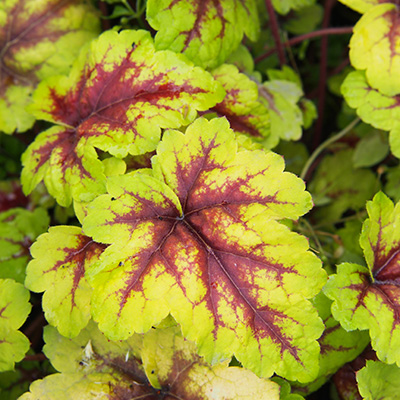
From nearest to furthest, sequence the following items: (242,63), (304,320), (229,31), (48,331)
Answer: (304,320) < (48,331) < (229,31) < (242,63)

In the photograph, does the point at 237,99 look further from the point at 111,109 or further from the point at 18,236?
the point at 18,236

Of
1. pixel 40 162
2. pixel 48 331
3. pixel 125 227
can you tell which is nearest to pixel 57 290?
pixel 48 331

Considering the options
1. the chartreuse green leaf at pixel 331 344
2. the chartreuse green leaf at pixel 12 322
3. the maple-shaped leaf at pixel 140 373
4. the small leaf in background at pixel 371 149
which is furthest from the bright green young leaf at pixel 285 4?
the chartreuse green leaf at pixel 12 322

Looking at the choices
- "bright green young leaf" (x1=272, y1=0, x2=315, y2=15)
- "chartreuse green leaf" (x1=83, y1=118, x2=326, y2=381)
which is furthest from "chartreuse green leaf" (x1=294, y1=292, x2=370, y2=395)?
"bright green young leaf" (x1=272, y1=0, x2=315, y2=15)

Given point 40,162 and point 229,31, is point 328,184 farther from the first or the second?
point 40,162

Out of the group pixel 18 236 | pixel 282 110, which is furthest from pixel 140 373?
pixel 282 110

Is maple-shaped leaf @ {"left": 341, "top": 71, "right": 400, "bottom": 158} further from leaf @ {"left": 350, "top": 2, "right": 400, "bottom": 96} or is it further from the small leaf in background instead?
the small leaf in background
